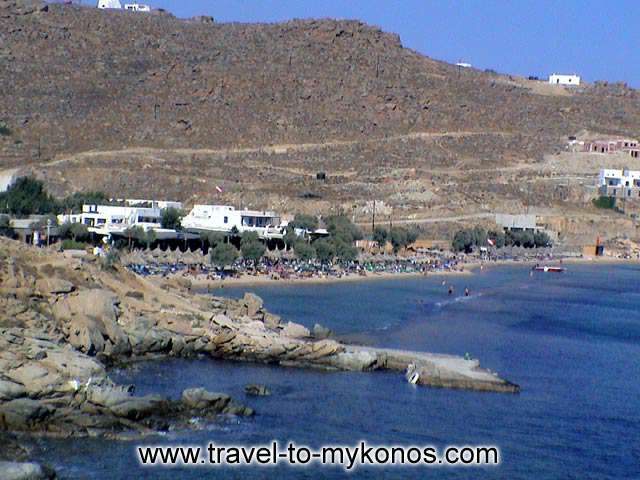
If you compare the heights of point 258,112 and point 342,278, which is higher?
point 258,112

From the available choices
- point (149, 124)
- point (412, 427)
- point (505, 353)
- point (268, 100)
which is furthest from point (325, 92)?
point (412, 427)

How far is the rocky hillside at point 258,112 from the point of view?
87.4 meters

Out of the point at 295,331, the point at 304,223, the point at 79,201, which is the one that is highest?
the point at 79,201

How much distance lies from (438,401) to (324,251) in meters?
35.4

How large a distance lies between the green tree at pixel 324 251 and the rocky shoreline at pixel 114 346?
2423cm

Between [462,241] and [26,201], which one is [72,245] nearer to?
[26,201]

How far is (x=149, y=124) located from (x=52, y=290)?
66.8m

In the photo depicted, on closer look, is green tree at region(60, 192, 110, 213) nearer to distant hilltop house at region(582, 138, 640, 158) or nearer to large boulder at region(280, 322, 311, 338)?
large boulder at region(280, 322, 311, 338)

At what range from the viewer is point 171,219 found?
63656 millimetres

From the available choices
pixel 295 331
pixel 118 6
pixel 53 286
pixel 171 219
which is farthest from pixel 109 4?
pixel 53 286

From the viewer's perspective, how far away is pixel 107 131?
3784 inches

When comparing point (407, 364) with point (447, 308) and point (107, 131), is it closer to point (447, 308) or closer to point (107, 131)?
point (447, 308)

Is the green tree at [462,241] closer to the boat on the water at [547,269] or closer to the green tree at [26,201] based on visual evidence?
the boat on the water at [547,269]

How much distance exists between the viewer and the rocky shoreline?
82.4 ft
